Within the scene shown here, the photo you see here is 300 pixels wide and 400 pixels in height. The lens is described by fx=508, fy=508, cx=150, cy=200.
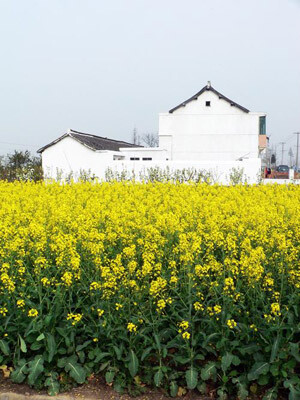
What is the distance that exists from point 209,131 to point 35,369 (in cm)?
3917

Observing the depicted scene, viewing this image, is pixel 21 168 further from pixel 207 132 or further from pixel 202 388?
pixel 202 388

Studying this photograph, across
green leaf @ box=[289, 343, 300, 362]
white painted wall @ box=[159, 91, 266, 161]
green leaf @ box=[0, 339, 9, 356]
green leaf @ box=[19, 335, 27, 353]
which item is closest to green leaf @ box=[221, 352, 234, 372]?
green leaf @ box=[289, 343, 300, 362]

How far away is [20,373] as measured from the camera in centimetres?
457

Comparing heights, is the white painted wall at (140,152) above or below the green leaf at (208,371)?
above

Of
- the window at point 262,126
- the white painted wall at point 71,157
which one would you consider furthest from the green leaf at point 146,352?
the window at point 262,126

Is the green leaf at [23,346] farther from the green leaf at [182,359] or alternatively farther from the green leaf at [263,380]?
the green leaf at [263,380]

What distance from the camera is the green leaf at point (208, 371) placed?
431 centimetres

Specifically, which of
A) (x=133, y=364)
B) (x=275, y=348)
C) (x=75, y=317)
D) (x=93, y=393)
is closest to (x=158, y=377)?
(x=133, y=364)

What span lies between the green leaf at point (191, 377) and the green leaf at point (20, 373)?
4.78 feet

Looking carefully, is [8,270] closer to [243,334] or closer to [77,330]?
[77,330]

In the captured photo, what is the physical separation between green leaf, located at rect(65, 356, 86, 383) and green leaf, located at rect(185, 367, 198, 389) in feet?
3.05

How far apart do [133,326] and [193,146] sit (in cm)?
3899

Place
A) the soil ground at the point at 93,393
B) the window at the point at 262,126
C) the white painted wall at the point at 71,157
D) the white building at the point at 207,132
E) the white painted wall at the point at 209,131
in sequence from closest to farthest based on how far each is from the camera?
the soil ground at the point at 93,393, the white painted wall at the point at 71,157, the white building at the point at 207,132, the white painted wall at the point at 209,131, the window at the point at 262,126

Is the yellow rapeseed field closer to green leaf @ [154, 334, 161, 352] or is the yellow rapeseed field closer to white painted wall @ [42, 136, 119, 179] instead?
green leaf @ [154, 334, 161, 352]
